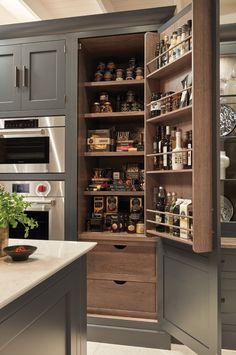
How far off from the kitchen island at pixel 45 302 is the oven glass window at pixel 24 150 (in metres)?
1.03

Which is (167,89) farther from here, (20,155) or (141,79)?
(20,155)

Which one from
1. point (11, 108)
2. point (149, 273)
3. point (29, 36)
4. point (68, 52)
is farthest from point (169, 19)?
point (149, 273)

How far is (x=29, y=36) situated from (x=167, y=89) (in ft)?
4.18

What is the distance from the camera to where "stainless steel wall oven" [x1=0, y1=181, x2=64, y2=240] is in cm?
258

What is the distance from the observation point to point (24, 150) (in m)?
2.68

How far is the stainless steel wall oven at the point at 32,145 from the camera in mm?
2594

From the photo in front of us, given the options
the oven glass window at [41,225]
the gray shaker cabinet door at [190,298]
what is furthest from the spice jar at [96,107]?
the gray shaker cabinet door at [190,298]

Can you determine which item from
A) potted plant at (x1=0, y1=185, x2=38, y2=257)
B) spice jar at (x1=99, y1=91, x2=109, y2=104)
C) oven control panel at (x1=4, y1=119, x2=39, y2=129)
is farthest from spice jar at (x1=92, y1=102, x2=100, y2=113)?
potted plant at (x1=0, y1=185, x2=38, y2=257)

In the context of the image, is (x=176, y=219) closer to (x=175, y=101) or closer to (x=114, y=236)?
(x=114, y=236)

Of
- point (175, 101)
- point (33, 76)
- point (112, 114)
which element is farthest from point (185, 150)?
point (33, 76)

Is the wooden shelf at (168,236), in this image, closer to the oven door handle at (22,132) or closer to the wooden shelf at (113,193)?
the wooden shelf at (113,193)

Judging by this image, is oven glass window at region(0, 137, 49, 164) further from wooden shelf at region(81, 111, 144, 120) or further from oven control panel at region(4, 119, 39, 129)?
wooden shelf at region(81, 111, 144, 120)

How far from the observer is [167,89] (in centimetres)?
241

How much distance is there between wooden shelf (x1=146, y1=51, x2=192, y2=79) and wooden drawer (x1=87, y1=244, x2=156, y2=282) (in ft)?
4.38
